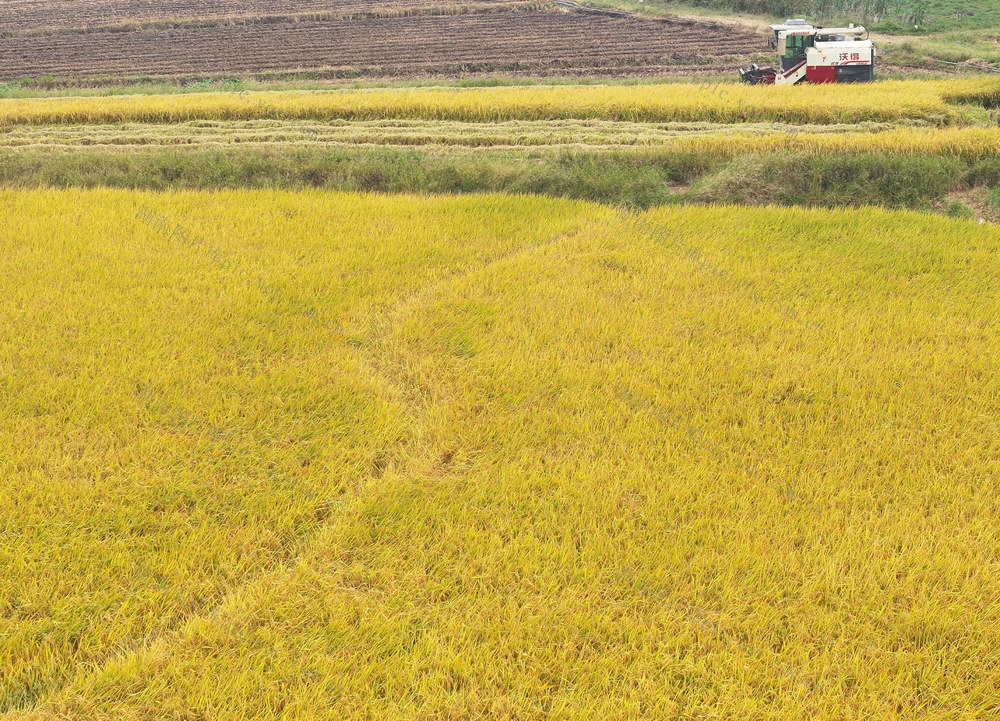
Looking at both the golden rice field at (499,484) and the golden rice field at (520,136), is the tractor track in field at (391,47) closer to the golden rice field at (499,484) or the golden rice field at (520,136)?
the golden rice field at (520,136)

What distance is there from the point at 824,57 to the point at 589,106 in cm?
690

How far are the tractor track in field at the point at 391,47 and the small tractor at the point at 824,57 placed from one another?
417 cm

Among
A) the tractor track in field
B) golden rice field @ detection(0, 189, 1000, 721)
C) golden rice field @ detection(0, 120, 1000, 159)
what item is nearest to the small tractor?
the tractor track in field

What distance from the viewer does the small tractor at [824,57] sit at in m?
15.1

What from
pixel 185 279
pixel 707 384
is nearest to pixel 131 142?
pixel 185 279

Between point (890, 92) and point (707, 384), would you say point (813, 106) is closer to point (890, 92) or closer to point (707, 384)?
point (890, 92)

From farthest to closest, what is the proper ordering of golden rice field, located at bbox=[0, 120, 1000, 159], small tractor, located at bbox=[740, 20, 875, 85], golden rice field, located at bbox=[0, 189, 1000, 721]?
small tractor, located at bbox=[740, 20, 875, 85]
golden rice field, located at bbox=[0, 120, 1000, 159]
golden rice field, located at bbox=[0, 189, 1000, 721]

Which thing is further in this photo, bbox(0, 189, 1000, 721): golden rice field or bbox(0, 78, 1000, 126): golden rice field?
bbox(0, 78, 1000, 126): golden rice field

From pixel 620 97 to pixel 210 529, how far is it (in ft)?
38.6

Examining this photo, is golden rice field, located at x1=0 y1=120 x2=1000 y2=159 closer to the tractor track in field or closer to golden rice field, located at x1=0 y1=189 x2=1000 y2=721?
golden rice field, located at x1=0 y1=189 x2=1000 y2=721

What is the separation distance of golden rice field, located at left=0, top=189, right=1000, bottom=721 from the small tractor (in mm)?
11504

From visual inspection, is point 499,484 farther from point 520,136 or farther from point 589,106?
point 589,106

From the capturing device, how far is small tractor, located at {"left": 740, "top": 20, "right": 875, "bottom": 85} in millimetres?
15094

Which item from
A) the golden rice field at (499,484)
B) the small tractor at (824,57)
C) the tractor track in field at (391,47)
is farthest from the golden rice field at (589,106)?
the tractor track in field at (391,47)
